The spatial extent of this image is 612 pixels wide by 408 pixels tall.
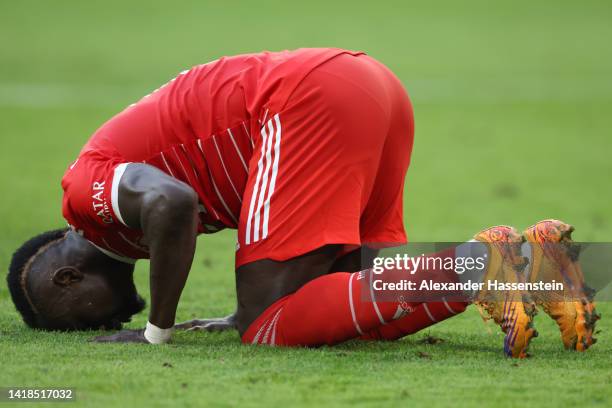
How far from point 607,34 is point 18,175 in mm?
15826

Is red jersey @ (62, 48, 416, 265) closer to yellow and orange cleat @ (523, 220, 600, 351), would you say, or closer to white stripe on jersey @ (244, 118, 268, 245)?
white stripe on jersey @ (244, 118, 268, 245)

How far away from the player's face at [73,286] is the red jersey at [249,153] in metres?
0.10

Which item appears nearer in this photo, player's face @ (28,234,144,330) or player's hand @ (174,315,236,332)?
player's face @ (28,234,144,330)

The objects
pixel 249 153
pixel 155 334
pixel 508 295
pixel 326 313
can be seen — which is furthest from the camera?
pixel 249 153

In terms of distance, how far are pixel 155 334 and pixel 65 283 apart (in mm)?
649

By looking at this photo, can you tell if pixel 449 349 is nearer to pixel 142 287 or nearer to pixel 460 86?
pixel 142 287

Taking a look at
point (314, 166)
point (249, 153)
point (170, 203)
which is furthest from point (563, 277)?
point (170, 203)

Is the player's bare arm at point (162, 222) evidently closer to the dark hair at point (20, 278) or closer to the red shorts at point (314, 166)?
the red shorts at point (314, 166)

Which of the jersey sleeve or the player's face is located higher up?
the jersey sleeve

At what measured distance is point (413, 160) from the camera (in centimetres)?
1441

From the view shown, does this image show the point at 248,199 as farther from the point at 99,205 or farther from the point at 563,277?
the point at 563,277

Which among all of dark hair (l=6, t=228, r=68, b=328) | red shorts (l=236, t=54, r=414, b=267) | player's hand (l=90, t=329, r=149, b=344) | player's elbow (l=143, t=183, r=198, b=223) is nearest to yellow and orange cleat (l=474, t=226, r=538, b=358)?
red shorts (l=236, t=54, r=414, b=267)

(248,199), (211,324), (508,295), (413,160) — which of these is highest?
(248,199)

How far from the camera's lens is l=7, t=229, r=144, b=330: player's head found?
233 inches
